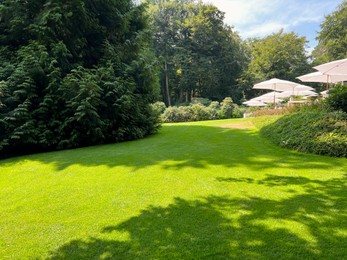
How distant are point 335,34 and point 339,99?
32373 millimetres

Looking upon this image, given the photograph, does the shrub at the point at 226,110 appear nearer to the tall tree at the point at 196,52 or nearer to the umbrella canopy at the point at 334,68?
the tall tree at the point at 196,52

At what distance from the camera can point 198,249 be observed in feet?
7.95

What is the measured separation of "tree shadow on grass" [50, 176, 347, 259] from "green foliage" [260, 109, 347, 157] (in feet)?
8.78

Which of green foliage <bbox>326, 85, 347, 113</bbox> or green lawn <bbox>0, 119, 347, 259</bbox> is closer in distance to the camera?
green lawn <bbox>0, 119, 347, 259</bbox>

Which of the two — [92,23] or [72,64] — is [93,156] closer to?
[72,64]

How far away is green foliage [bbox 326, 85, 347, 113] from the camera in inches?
292

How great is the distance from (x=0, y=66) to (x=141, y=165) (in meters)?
6.84

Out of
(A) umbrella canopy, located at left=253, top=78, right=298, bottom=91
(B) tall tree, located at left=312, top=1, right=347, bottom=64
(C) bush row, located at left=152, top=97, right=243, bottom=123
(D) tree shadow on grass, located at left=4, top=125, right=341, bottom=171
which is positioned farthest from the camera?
(B) tall tree, located at left=312, top=1, right=347, bottom=64

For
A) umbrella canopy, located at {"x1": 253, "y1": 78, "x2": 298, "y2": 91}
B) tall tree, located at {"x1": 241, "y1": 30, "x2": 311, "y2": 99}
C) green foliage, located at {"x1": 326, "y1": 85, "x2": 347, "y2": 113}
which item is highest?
tall tree, located at {"x1": 241, "y1": 30, "x2": 311, "y2": 99}

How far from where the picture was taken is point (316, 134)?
6.50m


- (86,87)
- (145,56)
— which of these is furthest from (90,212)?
(145,56)

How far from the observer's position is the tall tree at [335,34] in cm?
3120

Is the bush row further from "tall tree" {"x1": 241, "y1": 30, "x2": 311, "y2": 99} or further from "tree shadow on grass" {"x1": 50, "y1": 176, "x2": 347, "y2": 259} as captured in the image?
"tree shadow on grass" {"x1": 50, "y1": 176, "x2": 347, "y2": 259}

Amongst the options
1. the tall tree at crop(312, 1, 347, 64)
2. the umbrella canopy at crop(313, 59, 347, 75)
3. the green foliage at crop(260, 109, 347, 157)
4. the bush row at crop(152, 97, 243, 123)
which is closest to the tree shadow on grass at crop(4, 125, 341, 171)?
the green foliage at crop(260, 109, 347, 157)
